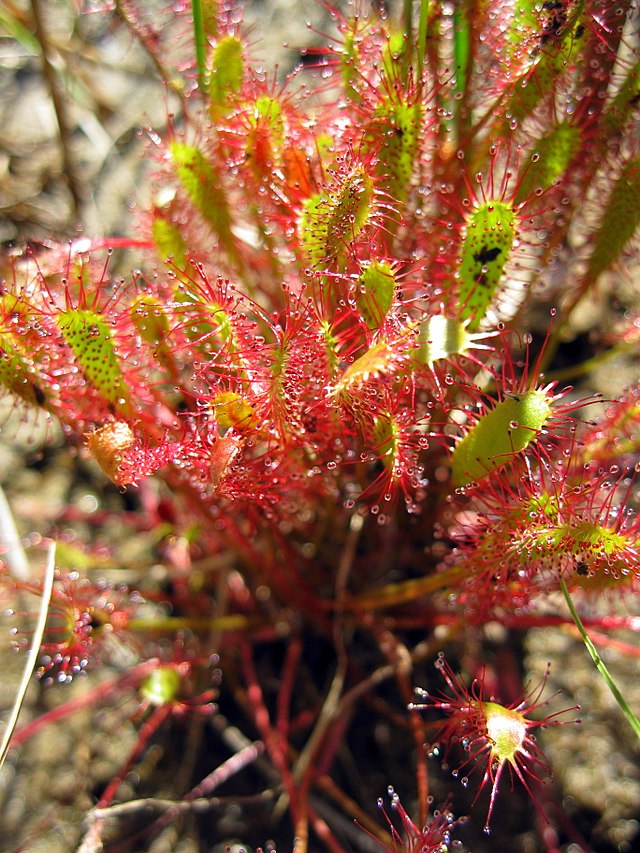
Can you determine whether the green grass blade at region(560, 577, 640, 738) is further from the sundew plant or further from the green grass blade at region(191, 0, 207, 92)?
the green grass blade at region(191, 0, 207, 92)

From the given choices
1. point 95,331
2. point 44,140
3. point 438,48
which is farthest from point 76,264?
point 44,140

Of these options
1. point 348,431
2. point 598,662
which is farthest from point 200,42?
point 598,662

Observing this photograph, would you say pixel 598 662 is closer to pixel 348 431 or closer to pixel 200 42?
pixel 348 431

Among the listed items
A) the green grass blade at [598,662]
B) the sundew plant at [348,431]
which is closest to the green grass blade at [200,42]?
the sundew plant at [348,431]

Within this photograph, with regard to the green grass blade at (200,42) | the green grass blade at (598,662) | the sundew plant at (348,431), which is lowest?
the green grass blade at (598,662)

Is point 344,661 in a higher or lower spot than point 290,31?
lower

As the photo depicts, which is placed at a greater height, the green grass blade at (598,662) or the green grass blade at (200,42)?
the green grass blade at (200,42)

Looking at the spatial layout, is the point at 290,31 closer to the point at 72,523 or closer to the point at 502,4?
the point at 502,4

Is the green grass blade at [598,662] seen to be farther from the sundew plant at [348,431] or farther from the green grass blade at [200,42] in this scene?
the green grass blade at [200,42]
